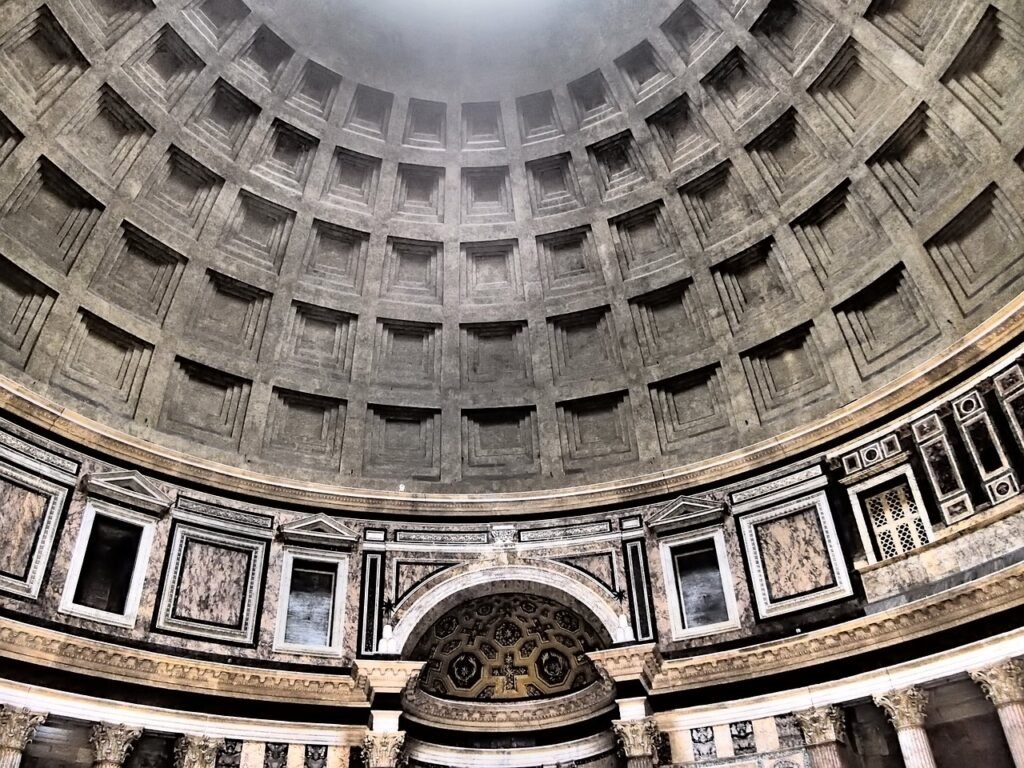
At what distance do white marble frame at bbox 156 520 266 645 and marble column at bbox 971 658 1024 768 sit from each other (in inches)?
570

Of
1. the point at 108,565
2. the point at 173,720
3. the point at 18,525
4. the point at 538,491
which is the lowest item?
the point at 173,720

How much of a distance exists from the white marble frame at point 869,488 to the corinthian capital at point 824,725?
3149 mm

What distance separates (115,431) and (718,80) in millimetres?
16623

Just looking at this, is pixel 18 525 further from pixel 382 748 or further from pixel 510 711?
pixel 510 711

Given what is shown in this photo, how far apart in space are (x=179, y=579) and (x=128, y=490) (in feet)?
7.27

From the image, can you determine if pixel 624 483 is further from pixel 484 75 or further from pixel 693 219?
pixel 484 75

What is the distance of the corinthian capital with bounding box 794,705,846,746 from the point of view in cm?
1614

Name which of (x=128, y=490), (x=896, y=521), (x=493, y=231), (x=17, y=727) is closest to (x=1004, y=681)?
(x=896, y=521)

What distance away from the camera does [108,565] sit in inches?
697

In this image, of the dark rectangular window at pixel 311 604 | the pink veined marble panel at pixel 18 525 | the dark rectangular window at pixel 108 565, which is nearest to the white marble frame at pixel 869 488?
the dark rectangular window at pixel 311 604

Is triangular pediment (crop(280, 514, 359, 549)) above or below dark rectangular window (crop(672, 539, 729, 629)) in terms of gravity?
above

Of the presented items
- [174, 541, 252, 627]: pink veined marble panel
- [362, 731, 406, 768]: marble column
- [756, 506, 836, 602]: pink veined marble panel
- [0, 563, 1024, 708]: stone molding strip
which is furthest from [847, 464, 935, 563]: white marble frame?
[174, 541, 252, 627]: pink veined marble panel

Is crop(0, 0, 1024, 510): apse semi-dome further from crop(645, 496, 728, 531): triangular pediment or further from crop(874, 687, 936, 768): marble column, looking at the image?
crop(874, 687, 936, 768): marble column

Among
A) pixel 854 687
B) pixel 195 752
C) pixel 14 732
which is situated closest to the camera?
pixel 14 732
